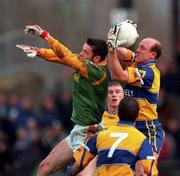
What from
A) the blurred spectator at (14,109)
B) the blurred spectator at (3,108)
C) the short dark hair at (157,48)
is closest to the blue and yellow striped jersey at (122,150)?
the short dark hair at (157,48)

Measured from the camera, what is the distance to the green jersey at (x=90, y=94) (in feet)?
51.8

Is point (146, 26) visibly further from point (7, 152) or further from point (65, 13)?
point (7, 152)

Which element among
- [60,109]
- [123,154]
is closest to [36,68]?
[60,109]

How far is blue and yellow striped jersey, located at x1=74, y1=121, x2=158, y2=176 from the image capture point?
14.3 metres

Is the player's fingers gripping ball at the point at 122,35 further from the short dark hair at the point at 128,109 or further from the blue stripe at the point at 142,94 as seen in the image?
the short dark hair at the point at 128,109

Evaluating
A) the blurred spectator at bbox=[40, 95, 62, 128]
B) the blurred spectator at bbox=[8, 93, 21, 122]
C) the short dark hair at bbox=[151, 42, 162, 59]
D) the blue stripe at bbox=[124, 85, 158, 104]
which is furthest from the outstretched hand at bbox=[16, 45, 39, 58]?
the blurred spectator at bbox=[8, 93, 21, 122]

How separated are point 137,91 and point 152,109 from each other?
31 cm

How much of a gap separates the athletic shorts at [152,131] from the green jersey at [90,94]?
2.18 feet

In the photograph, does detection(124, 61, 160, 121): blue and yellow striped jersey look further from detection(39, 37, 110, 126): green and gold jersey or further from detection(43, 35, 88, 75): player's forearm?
detection(43, 35, 88, 75): player's forearm

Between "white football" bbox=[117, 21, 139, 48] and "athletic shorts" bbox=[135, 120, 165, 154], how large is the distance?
1.00 meters

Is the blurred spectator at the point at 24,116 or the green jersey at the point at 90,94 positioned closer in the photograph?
the green jersey at the point at 90,94

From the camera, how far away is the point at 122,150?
47.0 feet

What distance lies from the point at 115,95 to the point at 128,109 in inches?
48.6

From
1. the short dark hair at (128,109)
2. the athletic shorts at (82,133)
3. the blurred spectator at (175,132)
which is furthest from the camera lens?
the blurred spectator at (175,132)
